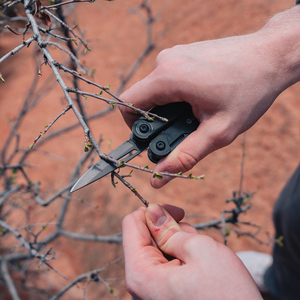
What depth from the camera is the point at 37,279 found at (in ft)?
10.3

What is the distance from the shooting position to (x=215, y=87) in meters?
1.27

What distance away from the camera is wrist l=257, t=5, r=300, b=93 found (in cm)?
138

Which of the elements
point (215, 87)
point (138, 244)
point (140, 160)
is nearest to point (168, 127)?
point (215, 87)

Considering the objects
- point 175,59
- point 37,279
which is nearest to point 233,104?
point 175,59

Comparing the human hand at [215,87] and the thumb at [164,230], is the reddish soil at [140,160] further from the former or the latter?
the thumb at [164,230]

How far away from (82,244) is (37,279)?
0.61 m

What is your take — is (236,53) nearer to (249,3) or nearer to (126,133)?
(126,133)

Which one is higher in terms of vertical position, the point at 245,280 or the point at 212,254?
the point at 212,254

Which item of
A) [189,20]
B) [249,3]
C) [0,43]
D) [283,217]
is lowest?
[283,217]

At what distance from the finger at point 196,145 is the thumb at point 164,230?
0.52ft

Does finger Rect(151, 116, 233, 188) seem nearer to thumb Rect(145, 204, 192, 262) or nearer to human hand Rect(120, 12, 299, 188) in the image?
human hand Rect(120, 12, 299, 188)

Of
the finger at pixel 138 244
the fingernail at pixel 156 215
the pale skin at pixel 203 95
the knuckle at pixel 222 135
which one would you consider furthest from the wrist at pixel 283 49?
the finger at pixel 138 244

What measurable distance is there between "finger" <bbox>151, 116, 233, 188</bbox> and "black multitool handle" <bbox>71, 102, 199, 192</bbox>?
0.05 meters

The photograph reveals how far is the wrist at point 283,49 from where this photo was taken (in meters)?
1.38
